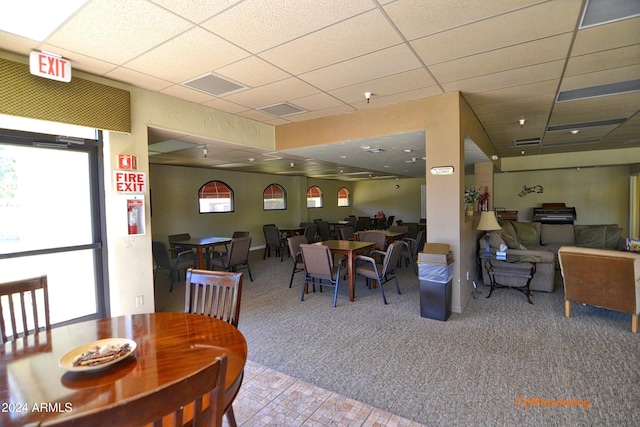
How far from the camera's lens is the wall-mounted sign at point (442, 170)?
365 centimetres

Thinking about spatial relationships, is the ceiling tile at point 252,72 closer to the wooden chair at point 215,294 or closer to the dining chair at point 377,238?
the wooden chair at point 215,294

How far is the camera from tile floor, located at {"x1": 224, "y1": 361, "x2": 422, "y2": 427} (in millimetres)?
1929

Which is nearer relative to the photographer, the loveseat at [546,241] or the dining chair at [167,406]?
the dining chair at [167,406]

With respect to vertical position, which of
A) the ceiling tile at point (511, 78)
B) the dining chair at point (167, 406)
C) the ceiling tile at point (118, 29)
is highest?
the ceiling tile at point (118, 29)

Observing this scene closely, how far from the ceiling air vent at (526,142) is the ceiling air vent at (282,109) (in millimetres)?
4935

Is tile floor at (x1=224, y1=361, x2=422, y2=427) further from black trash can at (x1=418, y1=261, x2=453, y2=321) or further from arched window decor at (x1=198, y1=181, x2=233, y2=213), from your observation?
arched window decor at (x1=198, y1=181, x2=233, y2=213)

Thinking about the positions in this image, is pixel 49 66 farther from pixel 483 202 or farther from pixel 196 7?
pixel 483 202

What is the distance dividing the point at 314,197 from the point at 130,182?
987cm

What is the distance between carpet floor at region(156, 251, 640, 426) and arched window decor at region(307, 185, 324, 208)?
333 inches

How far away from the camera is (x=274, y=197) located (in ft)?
34.5

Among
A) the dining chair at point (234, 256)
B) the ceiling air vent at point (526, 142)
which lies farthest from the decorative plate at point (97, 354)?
the ceiling air vent at point (526, 142)

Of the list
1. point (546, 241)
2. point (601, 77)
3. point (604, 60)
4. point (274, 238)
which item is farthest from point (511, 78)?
point (274, 238)

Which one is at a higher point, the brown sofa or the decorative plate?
the decorative plate

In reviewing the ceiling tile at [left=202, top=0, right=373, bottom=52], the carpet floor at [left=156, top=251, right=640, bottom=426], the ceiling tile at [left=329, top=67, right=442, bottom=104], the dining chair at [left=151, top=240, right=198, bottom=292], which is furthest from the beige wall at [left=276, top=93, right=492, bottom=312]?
the dining chair at [left=151, top=240, right=198, bottom=292]
